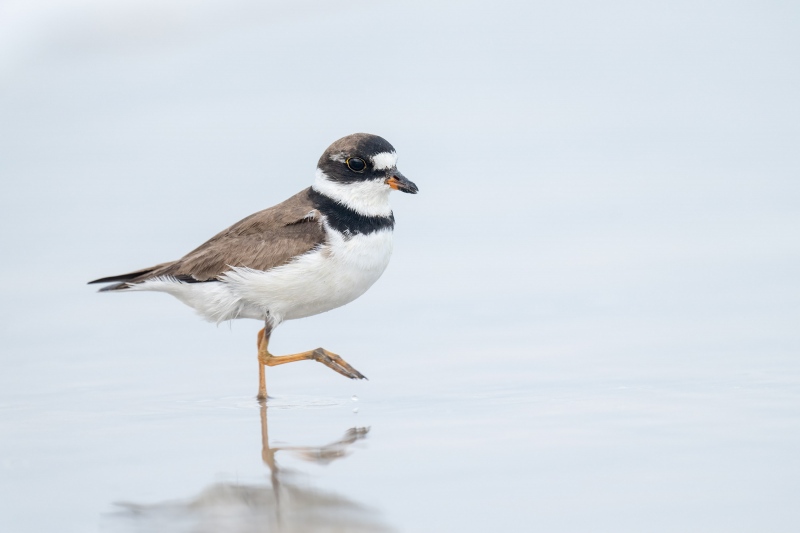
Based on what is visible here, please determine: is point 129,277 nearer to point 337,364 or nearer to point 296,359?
point 296,359

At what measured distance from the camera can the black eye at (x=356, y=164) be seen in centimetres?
781

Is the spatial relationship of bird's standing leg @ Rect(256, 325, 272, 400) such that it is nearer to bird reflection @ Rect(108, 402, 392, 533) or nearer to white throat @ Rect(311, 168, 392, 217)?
white throat @ Rect(311, 168, 392, 217)

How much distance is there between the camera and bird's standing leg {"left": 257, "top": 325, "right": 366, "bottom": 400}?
291 inches

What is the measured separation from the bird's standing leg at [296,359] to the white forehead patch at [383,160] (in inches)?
48.5

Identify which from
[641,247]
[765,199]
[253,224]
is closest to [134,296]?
[253,224]

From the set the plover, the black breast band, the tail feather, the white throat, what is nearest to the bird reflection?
the plover

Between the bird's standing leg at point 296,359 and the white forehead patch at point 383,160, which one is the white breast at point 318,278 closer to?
the bird's standing leg at point 296,359

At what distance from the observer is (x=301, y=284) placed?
24.9ft

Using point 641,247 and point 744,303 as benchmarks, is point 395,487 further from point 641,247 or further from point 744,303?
point 641,247

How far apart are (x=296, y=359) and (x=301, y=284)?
1.66 feet

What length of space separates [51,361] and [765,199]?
679 cm

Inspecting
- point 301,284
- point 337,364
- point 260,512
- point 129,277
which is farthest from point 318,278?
point 260,512

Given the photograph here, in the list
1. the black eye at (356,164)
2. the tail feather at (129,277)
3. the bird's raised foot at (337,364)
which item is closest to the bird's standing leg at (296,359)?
the bird's raised foot at (337,364)

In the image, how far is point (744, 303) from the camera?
895 cm
